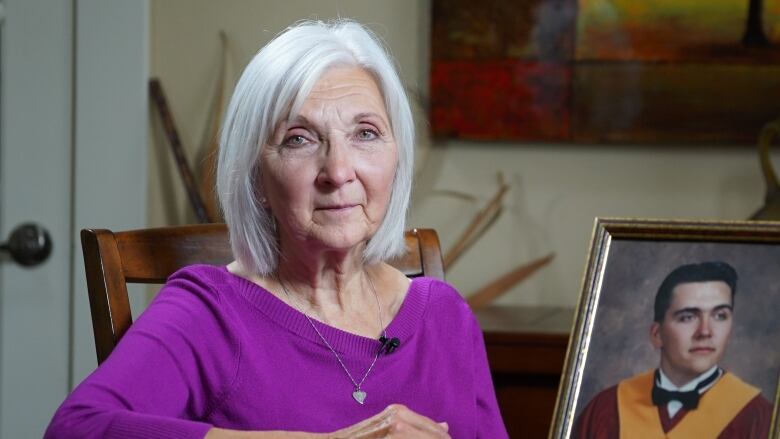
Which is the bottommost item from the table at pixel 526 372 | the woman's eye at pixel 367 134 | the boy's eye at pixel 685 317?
the table at pixel 526 372

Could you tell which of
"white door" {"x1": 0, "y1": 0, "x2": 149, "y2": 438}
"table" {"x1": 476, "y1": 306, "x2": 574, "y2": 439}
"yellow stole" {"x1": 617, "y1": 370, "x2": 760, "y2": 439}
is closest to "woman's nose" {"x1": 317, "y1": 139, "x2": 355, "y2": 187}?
"yellow stole" {"x1": 617, "y1": 370, "x2": 760, "y2": 439}

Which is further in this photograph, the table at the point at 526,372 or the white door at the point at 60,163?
the white door at the point at 60,163

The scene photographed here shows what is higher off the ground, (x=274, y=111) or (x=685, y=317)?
(x=274, y=111)

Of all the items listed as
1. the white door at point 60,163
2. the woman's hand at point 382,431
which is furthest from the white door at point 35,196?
the woman's hand at point 382,431

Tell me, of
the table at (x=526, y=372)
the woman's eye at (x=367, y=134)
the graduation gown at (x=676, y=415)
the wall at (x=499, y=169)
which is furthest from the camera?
the wall at (x=499, y=169)

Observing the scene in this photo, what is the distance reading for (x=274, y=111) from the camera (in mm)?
1340

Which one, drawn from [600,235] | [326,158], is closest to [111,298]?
[326,158]

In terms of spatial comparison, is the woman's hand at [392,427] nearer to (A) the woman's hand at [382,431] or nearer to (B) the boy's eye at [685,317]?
(A) the woman's hand at [382,431]

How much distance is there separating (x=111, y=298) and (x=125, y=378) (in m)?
0.22

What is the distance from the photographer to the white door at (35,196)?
8.29 ft

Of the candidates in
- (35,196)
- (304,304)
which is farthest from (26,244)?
(304,304)

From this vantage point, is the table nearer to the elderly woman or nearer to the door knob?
the elderly woman

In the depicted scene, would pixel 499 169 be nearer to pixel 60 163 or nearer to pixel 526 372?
pixel 526 372

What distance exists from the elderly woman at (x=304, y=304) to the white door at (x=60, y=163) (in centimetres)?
123
